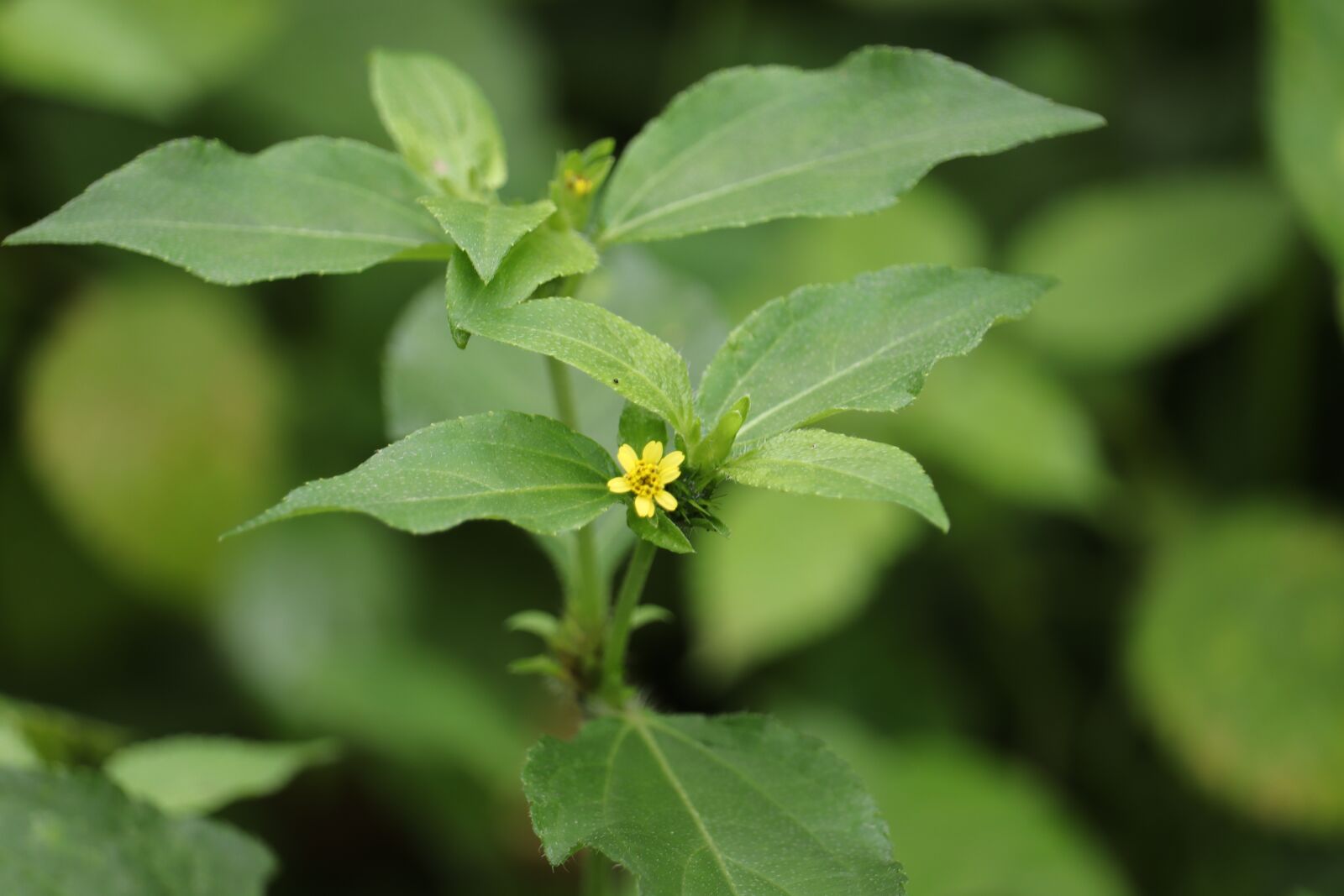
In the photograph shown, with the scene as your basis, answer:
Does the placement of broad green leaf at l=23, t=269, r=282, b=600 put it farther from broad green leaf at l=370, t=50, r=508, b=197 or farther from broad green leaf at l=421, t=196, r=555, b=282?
broad green leaf at l=421, t=196, r=555, b=282

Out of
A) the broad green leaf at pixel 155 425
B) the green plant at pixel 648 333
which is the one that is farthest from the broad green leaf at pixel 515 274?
the broad green leaf at pixel 155 425

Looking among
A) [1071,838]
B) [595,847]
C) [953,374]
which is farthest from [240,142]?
[595,847]

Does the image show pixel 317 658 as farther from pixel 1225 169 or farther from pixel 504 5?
pixel 1225 169

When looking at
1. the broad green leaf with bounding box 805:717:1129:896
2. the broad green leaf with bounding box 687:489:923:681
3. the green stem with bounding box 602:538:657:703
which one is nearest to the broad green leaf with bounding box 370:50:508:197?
the green stem with bounding box 602:538:657:703

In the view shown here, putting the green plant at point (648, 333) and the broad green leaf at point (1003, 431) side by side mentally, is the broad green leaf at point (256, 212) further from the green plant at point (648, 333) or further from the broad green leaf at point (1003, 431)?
the broad green leaf at point (1003, 431)

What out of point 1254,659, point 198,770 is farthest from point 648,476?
point 1254,659
